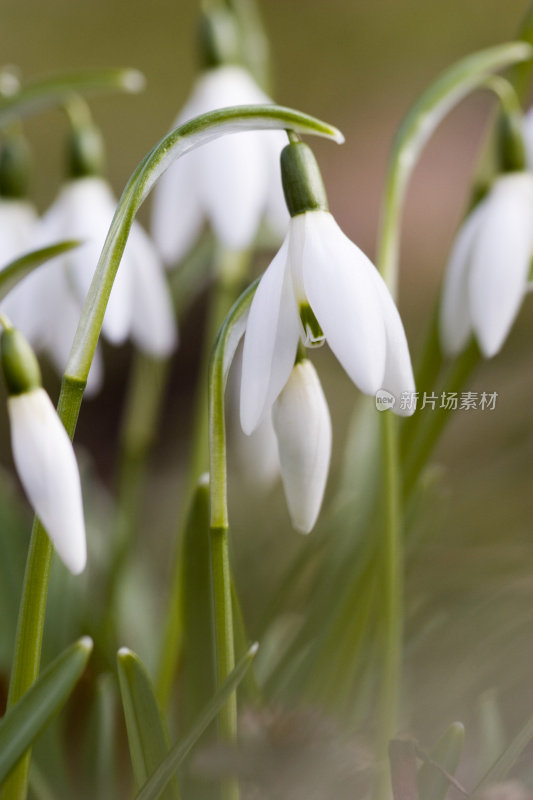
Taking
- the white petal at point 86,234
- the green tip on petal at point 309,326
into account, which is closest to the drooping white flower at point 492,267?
the green tip on petal at point 309,326

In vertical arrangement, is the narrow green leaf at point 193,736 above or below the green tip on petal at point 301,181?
below

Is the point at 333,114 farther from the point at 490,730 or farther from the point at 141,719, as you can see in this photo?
the point at 141,719

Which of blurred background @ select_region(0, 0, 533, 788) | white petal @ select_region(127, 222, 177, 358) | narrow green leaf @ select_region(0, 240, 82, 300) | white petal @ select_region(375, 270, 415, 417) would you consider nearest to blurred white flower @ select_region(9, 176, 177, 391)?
white petal @ select_region(127, 222, 177, 358)

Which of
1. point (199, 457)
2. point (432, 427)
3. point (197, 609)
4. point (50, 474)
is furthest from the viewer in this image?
point (199, 457)

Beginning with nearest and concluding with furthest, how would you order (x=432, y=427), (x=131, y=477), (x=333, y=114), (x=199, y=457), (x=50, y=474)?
(x=50, y=474)
(x=432, y=427)
(x=199, y=457)
(x=131, y=477)
(x=333, y=114)

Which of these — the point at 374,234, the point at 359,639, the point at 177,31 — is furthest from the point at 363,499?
the point at 177,31

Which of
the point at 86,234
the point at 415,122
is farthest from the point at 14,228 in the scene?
the point at 415,122

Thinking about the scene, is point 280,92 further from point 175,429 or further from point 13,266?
point 13,266

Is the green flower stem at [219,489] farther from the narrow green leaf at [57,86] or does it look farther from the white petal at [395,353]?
the narrow green leaf at [57,86]
